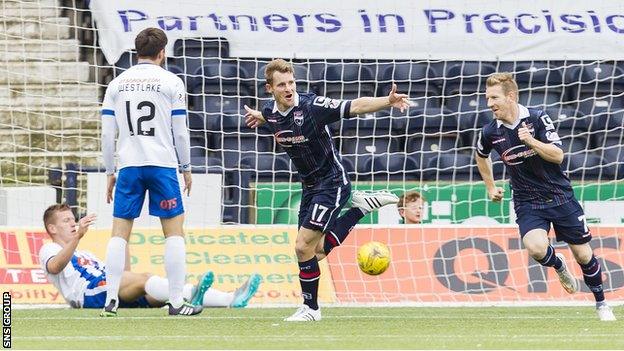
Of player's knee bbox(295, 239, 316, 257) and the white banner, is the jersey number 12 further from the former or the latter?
the white banner

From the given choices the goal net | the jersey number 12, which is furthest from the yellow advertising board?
the jersey number 12

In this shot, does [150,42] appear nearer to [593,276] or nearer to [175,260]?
[175,260]

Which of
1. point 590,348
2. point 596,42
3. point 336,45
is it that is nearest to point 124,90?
point 590,348

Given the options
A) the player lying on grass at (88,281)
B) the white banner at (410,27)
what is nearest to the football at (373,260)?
the player lying on grass at (88,281)

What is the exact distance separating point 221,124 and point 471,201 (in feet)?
9.48

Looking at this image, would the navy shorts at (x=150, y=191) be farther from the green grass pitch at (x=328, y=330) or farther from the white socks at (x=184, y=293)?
the white socks at (x=184, y=293)

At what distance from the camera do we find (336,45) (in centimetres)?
1509

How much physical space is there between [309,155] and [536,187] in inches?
60.3

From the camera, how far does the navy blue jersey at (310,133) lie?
9.30 metres

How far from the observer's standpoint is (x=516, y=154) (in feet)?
31.4

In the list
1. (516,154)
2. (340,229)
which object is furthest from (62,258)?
(516,154)

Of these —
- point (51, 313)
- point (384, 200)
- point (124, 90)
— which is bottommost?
point (51, 313)

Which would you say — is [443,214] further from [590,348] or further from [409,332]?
[590,348]

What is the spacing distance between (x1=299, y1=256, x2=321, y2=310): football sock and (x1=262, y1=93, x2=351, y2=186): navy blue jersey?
0.59m
